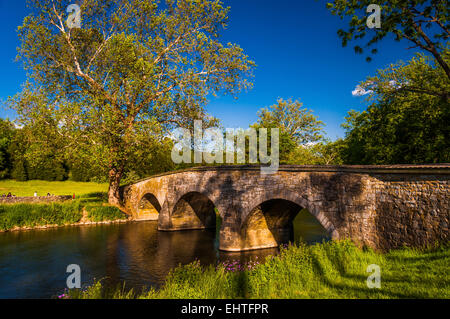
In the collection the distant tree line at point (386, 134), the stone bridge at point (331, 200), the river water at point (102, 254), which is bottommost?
the river water at point (102, 254)

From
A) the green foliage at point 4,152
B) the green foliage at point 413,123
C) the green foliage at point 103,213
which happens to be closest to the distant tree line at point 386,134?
the green foliage at point 413,123

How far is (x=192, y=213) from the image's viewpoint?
1077 inches

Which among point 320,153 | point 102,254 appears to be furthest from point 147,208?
point 320,153

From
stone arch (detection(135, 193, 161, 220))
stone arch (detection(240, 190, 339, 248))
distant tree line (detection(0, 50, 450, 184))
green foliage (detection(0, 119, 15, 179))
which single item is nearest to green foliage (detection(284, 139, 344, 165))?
distant tree line (detection(0, 50, 450, 184))

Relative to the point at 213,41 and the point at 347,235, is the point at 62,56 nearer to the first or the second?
the point at 213,41

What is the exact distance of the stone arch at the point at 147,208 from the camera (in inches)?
1272

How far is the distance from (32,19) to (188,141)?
60.2 feet

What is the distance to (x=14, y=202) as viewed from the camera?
28391 millimetres

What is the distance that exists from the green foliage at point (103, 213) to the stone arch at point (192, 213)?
26.0 feet

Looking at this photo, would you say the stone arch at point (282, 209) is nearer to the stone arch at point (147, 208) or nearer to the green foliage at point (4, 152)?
the stone arch at point (147, 208)

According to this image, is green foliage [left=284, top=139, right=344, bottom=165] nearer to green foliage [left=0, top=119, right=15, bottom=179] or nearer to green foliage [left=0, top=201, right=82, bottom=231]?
green foliage [left=0, top=201, right=82, bottom=231]

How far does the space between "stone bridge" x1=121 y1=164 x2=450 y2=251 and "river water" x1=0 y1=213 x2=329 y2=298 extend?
2.07 meters

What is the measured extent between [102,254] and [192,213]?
1001 cm

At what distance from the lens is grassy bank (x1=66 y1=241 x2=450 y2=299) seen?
692 centimetres
